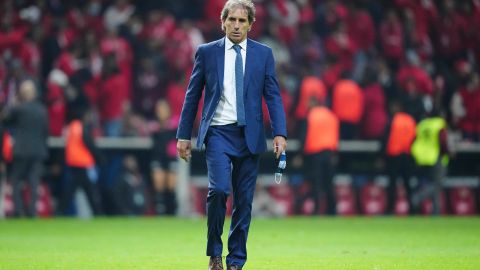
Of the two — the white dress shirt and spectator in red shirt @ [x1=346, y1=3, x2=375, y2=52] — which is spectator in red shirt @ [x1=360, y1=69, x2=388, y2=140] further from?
the white dress shirt

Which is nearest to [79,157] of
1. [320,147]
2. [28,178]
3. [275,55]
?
[28,178]

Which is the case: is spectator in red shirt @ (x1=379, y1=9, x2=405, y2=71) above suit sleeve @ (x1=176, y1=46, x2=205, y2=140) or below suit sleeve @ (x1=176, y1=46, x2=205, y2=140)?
above

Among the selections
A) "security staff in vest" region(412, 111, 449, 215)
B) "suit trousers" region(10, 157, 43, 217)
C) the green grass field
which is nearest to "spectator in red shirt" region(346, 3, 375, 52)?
"security staff in vest" region(412, 111, 449, 215)

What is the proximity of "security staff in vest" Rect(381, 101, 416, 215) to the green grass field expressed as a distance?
1.88 m

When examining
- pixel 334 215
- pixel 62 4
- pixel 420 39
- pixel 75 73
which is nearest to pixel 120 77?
pixel 75 73

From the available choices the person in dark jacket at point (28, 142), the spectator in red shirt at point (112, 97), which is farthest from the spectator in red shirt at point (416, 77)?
the person in dark jacket at point (28, 142)

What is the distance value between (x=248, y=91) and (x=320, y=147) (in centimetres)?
1328

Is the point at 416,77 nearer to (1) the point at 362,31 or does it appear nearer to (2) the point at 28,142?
(1) the point at 362,31

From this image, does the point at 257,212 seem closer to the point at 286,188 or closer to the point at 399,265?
the point at 286,188

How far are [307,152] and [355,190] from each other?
167 centimetres

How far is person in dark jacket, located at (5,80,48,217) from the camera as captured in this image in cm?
2269

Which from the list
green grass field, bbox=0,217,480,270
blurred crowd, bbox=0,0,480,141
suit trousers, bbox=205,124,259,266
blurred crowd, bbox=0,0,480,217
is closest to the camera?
suit trousers, bbox=205,124,259,266

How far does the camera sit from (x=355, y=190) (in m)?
25.0

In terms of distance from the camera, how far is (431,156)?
79.4 ft
